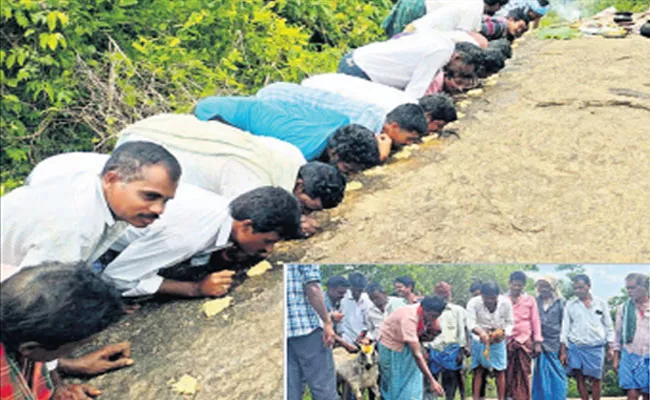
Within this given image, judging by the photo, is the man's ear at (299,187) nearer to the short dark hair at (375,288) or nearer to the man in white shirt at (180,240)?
the man in white shirt at (180,240)

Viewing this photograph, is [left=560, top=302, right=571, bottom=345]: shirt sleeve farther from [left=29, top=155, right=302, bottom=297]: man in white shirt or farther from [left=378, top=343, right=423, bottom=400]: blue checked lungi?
[left=29, top=155, right=302, bottom=297]: man in white shirt

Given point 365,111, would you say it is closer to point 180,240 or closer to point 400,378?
point 180,240

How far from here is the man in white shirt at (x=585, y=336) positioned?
2.06 metres

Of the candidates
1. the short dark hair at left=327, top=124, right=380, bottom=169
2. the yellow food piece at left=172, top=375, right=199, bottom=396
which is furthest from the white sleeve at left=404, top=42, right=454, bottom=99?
the yellow food piece at left=172, top=375, right=199, bottom=396

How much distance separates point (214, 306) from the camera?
280 cm

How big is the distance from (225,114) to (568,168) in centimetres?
182

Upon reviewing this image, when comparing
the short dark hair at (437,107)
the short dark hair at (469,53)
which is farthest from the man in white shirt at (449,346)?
the short dark hair at (469,53)

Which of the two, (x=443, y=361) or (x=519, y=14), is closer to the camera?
(x=443, y=361)

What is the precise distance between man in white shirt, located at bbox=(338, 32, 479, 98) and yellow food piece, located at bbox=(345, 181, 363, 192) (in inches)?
42.3

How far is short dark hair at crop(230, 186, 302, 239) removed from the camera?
2736 millimetres

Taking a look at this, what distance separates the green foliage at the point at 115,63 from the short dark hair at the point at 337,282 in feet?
3.23

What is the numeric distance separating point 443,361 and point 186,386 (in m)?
0.83

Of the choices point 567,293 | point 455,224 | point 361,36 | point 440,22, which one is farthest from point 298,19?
point 567,293

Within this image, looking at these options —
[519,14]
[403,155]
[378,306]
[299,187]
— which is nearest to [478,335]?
[378,306]
